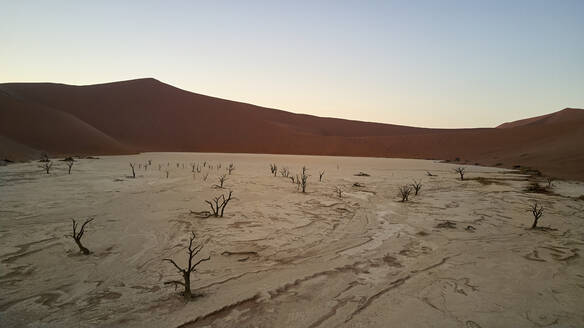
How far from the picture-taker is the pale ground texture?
2.55 meters

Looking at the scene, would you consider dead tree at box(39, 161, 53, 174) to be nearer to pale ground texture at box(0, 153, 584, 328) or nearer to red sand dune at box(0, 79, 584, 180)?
pale ground texture at box(0, 153, 584, 328)

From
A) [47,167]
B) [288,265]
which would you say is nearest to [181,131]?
[47,167]

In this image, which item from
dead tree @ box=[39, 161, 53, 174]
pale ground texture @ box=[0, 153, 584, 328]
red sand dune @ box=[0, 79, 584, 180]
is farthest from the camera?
red sand dune @ box=[0, 79, 584, 180]

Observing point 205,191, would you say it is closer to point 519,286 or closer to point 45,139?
point 519,286

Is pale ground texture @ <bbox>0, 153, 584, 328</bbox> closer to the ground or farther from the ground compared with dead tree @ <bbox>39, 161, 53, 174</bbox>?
closer to the ground

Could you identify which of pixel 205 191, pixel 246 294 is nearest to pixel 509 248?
pixel 246 294

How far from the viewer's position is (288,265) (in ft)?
11.7

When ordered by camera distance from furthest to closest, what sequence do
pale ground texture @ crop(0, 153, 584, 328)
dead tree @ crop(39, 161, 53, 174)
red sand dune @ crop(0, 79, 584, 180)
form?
red sand dune @ crop(0, 79, 584, 180) → dead tree @ crop(39, 161, 53, 174) → pale ground texture @ crop(0, 153, 584, 328)

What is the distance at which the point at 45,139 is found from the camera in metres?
23.8

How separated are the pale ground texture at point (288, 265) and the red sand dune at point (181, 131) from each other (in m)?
20.5

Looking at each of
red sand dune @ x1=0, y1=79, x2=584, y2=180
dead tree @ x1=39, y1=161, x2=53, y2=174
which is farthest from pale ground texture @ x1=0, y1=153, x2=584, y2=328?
red sand dune @ x1=0, y1=79, x2=584, y2=180

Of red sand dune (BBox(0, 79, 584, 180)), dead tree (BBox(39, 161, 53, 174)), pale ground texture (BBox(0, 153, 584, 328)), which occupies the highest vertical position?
red sand dune (BBox(0, 79, 584, 180))

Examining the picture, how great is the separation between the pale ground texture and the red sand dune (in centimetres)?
2045

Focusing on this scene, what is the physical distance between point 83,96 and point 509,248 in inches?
2007
